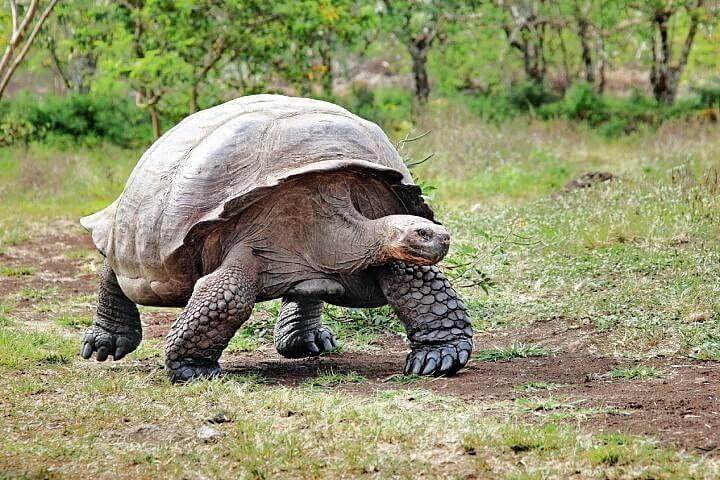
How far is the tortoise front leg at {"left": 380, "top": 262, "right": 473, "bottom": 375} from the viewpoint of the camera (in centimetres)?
468

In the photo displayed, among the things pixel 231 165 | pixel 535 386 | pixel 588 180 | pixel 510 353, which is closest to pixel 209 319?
pixel 231 165

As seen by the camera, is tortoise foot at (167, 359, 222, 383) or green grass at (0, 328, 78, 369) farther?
green grass at (0, 328, 78, 369)

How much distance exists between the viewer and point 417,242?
4277 mm

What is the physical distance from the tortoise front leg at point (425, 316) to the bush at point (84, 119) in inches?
586

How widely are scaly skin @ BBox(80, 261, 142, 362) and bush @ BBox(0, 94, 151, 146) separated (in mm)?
13608

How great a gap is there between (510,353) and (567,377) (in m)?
0.65

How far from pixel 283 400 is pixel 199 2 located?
10147 millimetres

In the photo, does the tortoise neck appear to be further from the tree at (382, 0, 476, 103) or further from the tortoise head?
the tree at (382, 0, 476, 103)

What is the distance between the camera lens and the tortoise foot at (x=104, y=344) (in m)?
5.57

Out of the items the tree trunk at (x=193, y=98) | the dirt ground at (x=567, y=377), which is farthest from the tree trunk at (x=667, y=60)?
the dirt ground at (x=567, y=377)

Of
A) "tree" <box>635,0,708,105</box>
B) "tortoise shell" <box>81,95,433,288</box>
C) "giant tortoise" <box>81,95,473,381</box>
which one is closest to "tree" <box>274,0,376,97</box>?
"tree" <box>635,0,708,105</box>

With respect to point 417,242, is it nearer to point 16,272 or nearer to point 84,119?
point 16,272

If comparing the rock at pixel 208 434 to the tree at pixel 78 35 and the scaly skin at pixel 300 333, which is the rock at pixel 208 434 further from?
the tree at pixel 78 35

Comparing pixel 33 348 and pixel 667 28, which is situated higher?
pixel 33 348
